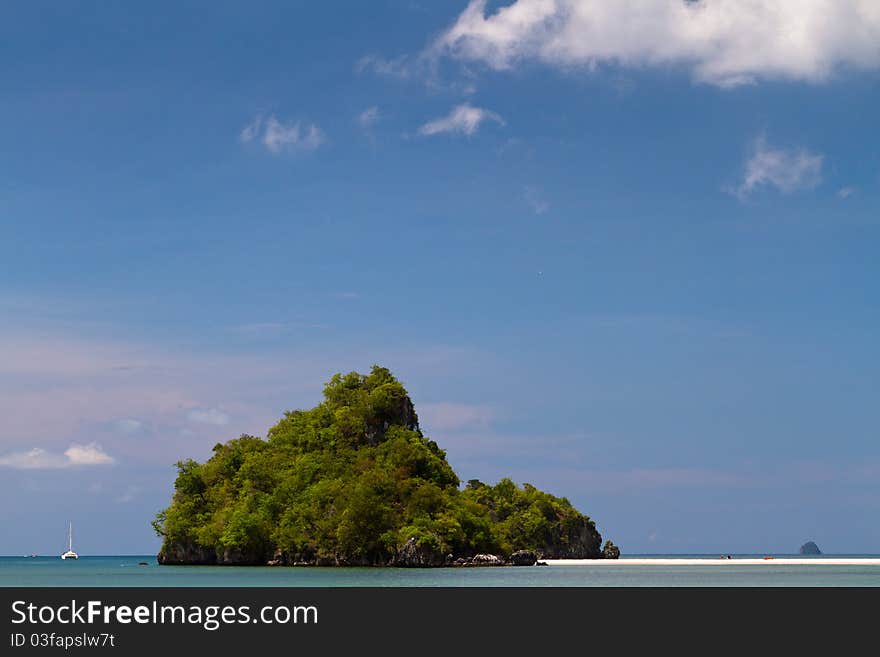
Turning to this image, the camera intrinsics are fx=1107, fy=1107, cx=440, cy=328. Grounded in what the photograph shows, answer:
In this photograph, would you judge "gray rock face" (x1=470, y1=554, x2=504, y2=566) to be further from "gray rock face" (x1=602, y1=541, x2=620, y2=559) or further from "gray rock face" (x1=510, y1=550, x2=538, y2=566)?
"gray rock face" (x1=602, y1=541, x2=620, y2=559)

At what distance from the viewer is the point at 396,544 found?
110188mm

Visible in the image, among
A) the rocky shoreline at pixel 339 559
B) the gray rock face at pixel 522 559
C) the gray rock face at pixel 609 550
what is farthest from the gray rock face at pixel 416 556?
the gray rock face at pixel 609 550

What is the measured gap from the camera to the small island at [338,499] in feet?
366

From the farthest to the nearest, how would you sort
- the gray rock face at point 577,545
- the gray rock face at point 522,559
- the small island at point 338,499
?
the gray rock face at point 577,545 < the gray rock face at point 522,559 < the small island at point 338,499

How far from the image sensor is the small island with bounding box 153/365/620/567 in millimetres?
111625

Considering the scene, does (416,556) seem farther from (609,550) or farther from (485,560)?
(609,550)
